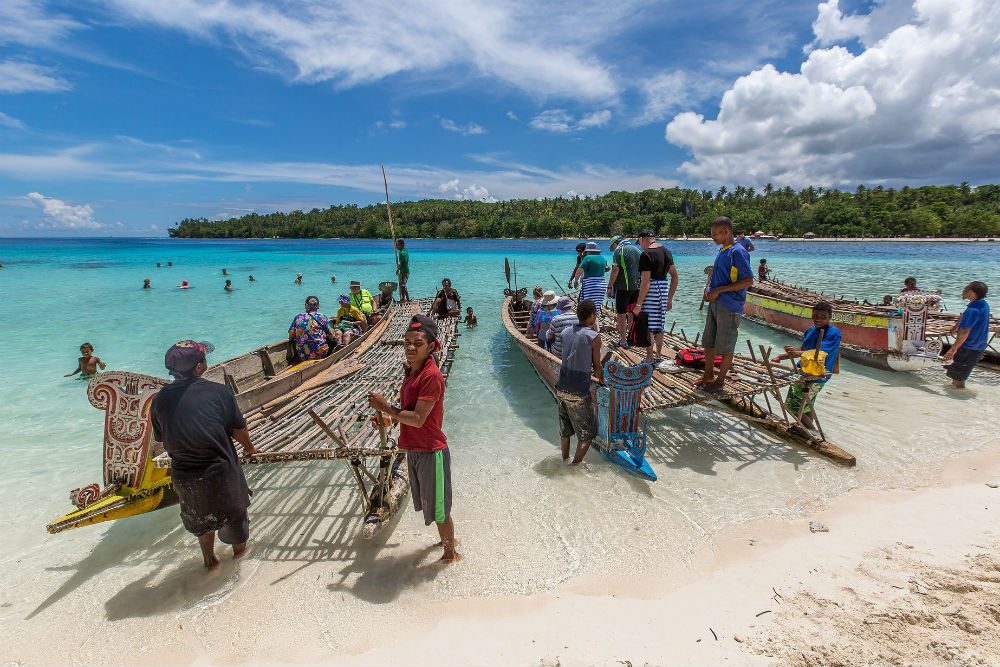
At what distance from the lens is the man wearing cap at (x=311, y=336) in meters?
9.11

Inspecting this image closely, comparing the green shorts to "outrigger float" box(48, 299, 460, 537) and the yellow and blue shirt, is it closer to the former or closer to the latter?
the yellow and blue shirt

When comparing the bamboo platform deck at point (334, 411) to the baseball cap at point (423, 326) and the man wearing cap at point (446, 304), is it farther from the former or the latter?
the man wearing cap at point (446, 304)

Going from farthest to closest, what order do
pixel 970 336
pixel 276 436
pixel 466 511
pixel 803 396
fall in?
pixel 970 336, pixel 803 396, pixel 276 436, pixel 466 511

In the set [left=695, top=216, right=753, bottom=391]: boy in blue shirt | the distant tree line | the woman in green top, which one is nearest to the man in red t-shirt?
[left=695, top=216, right=753, bottom=391]: boy in blue shirt

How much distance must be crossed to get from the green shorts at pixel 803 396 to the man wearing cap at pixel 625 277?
2.53m

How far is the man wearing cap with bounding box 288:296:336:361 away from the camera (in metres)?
9.11

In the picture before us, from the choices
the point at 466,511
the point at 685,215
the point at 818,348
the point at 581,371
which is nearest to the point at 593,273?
the point at 581,371

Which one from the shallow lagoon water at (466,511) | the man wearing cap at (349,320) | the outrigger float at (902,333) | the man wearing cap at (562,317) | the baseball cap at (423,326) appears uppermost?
the baseball cap at (423,326)

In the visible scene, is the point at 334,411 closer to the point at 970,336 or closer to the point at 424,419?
the point at 424,419


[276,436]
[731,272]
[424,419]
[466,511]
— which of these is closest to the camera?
[424,419]

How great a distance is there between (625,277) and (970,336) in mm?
6332

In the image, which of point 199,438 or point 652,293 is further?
point 652,293

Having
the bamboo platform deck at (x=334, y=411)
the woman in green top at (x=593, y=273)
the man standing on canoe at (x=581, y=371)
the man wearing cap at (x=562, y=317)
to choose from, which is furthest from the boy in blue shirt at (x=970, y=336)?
the bamboo platform deck at (x=334, y=411)

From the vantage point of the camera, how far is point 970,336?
7.63 metres
